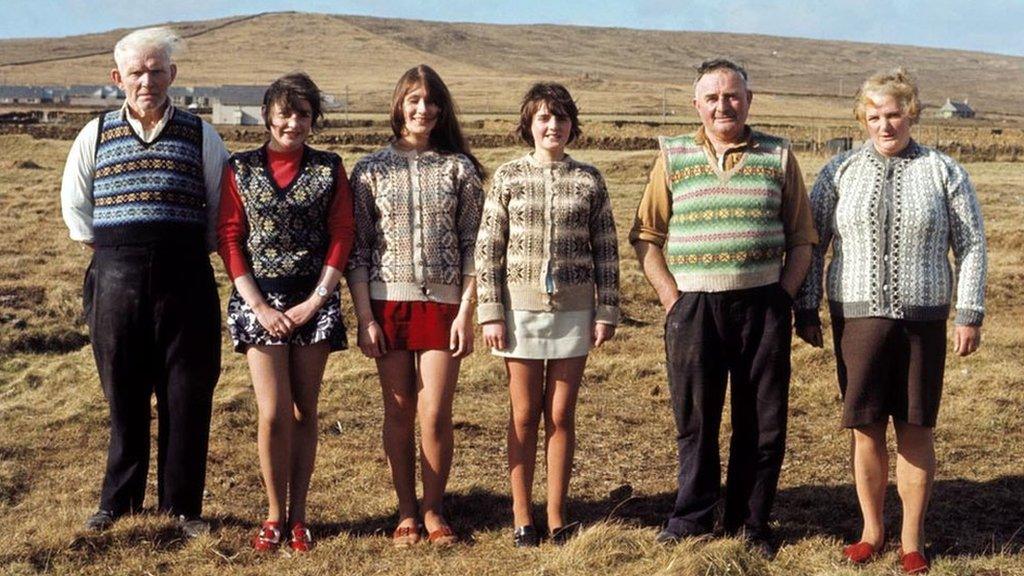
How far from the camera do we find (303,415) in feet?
15.3

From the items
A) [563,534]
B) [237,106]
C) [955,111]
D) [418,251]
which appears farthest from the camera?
[955,111]

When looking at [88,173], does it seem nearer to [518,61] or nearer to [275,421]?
[275,421]

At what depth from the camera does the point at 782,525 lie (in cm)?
504

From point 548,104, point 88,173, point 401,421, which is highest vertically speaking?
point 548,104

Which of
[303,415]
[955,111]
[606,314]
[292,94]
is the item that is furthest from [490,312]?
[955,111]

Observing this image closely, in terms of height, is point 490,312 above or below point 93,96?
below

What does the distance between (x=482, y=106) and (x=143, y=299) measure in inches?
2989

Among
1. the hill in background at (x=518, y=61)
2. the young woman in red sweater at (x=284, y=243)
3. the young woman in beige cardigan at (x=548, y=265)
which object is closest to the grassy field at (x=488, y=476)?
the young woman in beige cardigan at (x=548, y=265)

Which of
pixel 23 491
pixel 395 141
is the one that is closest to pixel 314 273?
pixel 395 141

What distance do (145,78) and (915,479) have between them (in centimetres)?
334

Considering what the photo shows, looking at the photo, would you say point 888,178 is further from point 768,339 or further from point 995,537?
point 995,537

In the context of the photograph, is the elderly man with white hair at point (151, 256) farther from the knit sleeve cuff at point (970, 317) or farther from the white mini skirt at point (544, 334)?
the knit sleeve cuff at point (970, 317)

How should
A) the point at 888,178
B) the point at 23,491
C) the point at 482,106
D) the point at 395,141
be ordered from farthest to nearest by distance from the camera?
the point at 482,106 → the point at 23,491 → the point at 395,141 → the point at 888,178

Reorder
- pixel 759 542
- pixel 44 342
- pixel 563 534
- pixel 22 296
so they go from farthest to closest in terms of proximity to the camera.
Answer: pixel 22 296, pixel 44 342, pixel 563 534, pixel 759 542
